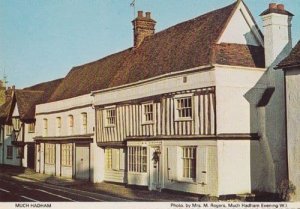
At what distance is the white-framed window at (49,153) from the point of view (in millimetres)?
21411

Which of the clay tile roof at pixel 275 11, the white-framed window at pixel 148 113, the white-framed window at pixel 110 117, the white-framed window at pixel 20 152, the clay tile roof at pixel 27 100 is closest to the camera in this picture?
the clay tile roof at pixel 275 11

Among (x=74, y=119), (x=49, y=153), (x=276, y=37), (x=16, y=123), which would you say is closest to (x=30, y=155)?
(x=16, y=123)

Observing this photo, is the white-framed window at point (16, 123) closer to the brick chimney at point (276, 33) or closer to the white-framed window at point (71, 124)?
the white-framed window at point (71, 124)

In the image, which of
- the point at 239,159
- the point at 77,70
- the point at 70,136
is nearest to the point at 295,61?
the point at 239,159

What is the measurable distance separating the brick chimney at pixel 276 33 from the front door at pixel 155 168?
14.1 ft

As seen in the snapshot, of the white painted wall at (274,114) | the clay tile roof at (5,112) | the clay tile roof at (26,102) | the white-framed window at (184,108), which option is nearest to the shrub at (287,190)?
A: the white painted wall at (274,114)

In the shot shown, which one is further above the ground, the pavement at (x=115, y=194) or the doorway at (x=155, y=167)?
the doorway at (x=155, y=167)

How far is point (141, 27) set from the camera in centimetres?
1806

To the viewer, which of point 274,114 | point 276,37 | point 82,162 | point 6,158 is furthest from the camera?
point 6,158

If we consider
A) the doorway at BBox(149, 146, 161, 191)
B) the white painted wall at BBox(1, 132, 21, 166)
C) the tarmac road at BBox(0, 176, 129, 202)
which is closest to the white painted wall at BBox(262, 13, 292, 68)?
the doorway at BBox(149, 146, 161, 191)

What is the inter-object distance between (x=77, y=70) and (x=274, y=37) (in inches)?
489

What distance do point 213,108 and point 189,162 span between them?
180cm

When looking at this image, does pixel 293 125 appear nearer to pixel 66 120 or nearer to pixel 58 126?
pixel 66 120

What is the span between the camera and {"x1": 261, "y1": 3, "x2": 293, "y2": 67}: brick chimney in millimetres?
12680
